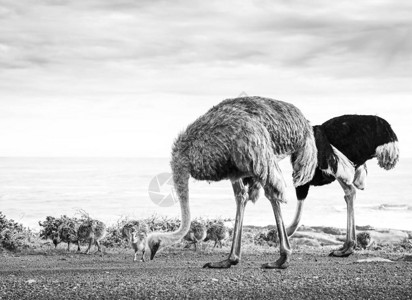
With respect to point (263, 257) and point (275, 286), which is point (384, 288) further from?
point (263, 257)

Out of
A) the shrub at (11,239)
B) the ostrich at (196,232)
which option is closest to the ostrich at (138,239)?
the ostrich at (196,232)

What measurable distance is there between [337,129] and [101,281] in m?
6.93

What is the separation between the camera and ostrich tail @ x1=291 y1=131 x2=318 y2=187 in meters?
11.7

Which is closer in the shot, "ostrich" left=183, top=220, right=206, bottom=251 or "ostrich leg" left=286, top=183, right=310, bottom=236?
"ostrich leg" left=286, top=183, right=310, bottom=236

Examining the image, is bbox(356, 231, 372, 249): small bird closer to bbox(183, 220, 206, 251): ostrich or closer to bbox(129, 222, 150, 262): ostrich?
bbox(183, 220, 206, 251): ostrich

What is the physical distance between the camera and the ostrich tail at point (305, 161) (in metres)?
11.7

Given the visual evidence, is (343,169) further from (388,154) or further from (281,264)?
(281,264)

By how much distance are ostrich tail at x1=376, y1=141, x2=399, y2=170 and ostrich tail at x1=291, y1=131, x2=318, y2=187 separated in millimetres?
3176

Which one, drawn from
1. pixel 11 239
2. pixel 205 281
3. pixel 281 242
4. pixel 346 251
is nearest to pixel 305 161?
pixel 281 242

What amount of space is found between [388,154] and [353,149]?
79 cm

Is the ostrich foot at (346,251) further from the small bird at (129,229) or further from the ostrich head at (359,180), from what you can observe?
the small bird at (129,229)

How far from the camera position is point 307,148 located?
11.7 meters

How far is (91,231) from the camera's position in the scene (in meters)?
15.4

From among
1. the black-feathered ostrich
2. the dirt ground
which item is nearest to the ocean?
the black-feathered ostrich
